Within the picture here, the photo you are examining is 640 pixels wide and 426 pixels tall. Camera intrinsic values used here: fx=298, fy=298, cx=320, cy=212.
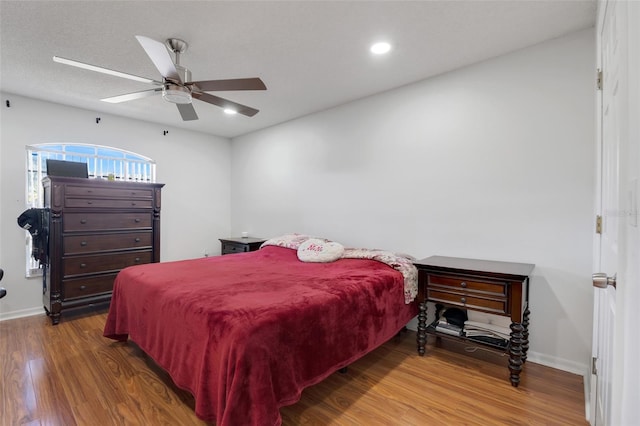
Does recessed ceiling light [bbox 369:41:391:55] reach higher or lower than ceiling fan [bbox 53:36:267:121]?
higher

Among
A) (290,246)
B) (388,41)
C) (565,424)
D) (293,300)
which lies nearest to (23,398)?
(293,300)

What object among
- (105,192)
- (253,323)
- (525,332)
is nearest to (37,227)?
(105,192)

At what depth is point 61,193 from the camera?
318cm

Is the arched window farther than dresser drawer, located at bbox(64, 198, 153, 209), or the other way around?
the arched window

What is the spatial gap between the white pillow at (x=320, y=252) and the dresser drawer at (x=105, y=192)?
220cm

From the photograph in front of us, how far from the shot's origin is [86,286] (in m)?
3.38

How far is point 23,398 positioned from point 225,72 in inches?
113

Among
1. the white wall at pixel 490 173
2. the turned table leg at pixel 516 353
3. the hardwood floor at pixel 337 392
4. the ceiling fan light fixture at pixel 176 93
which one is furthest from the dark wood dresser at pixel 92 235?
the turned table leg at pixel 516 353

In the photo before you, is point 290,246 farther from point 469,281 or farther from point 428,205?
point 469,281

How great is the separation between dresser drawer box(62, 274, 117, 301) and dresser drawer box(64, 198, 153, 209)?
2.71 ft

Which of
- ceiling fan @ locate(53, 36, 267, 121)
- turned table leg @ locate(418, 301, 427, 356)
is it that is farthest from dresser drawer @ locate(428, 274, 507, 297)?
ceiling fan @ locate(53, 36, 267, 121)

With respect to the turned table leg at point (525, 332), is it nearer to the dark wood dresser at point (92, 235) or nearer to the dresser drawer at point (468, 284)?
the dresser drawer at point (468, 284)

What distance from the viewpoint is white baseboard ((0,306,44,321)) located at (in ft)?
→ 11.0

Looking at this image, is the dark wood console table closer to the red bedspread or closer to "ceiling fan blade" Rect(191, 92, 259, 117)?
the red bedspread
